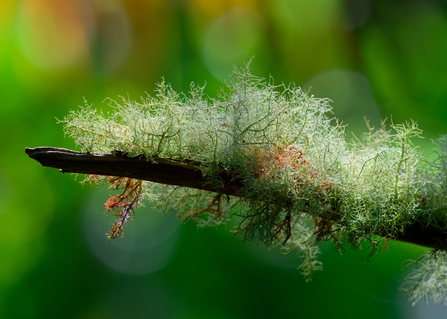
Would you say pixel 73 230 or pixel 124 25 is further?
pixel 124 25

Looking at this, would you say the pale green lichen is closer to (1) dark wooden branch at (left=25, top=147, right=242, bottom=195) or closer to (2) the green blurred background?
(1) dark wooden branch at (left=25, top=147, right=242, bottom=195)

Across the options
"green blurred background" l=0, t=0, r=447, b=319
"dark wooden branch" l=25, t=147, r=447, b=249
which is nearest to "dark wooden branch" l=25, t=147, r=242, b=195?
"dark wooden branch" l=25, t=147, r=447, b=249

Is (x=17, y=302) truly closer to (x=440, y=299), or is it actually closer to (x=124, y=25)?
(x=124, y=25)

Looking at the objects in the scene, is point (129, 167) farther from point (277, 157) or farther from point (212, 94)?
point (212, 94)

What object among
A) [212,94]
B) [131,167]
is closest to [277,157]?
[131,167]

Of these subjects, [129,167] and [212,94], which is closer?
[129,167]

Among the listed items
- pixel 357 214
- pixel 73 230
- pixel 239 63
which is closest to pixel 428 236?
pixel 357 214
